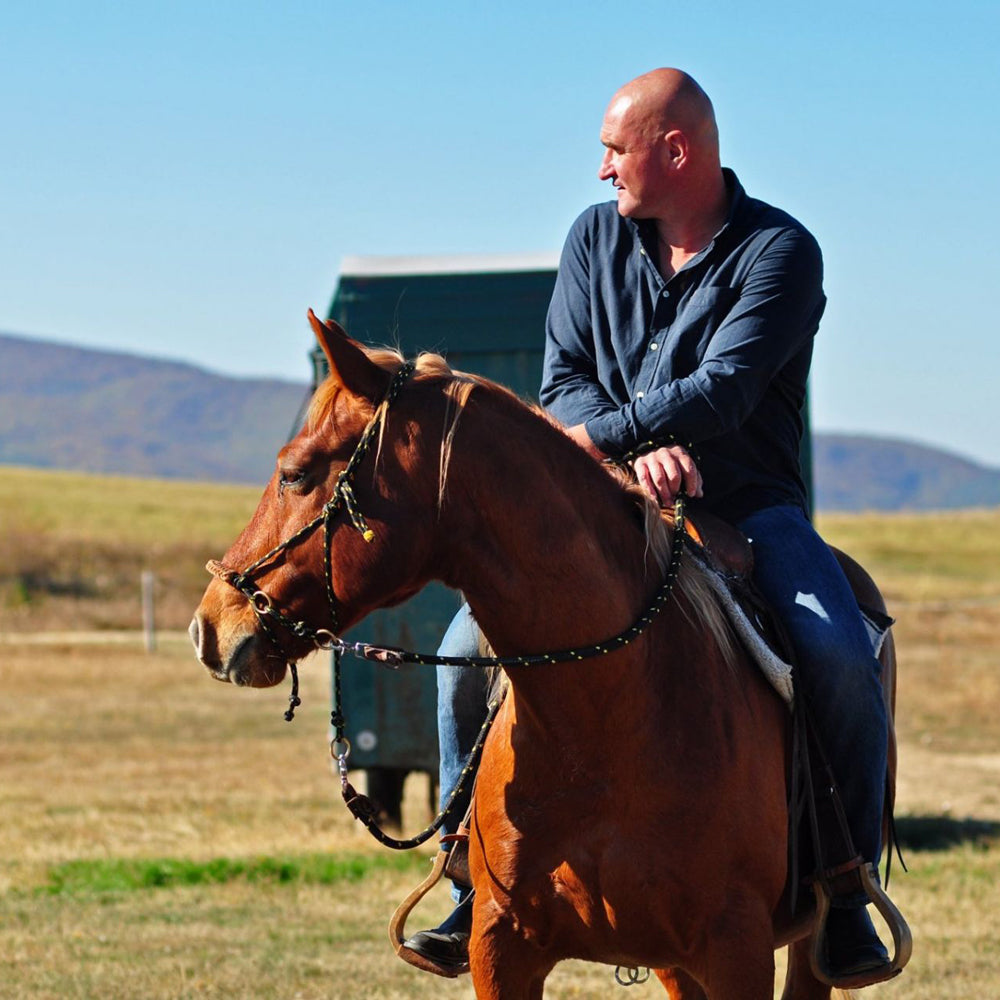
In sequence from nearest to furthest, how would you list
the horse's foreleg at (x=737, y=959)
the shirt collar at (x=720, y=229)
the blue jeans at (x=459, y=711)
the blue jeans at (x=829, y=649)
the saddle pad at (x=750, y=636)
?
the horse's foreleg at (x=737, y=959) < the saddle pad at (x=750, y=636) < the blue jeans at (x=829, y=649) < the shirt collar at (x=720, y=229) < the blue jeans at (x=459, y=711)

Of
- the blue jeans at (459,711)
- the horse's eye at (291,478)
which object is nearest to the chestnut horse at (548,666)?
the horse's eye at (291,478)

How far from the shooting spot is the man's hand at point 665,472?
418 centimetres

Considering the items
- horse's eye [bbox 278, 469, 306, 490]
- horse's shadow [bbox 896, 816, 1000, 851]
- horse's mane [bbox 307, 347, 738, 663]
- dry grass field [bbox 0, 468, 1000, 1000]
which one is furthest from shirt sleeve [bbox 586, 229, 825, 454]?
horse's shadow [bbox 896, 816, 1000, 851]

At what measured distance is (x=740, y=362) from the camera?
421 centimetres

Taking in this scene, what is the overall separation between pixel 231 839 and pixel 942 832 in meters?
5.10

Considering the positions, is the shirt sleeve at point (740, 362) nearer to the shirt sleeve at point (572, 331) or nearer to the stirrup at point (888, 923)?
the shirt sleeve at point (572, 331)

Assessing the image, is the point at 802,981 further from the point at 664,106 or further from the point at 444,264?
the point at 444,264

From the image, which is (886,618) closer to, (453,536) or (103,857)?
(453,536)

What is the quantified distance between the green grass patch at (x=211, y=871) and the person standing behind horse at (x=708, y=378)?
5.47 metres

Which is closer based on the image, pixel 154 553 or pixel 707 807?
pixel 707 807

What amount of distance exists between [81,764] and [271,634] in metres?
12.8

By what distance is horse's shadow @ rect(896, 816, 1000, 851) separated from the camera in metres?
11.4

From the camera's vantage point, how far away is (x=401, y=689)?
11000 millimetres

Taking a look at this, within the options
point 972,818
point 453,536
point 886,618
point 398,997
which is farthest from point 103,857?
point 453,536
